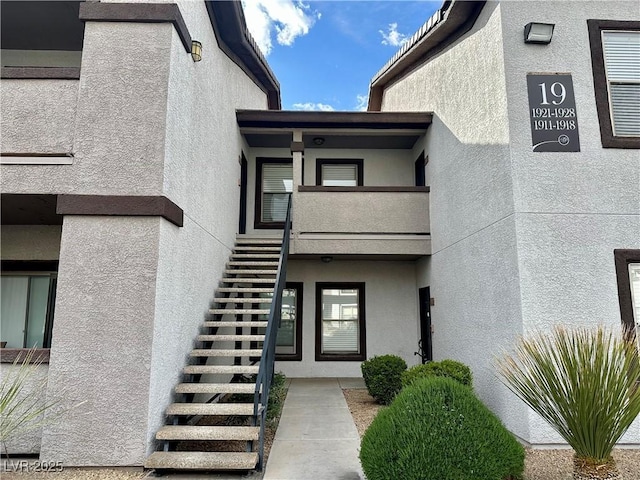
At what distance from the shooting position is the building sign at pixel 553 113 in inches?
227

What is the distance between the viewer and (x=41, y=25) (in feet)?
22.5

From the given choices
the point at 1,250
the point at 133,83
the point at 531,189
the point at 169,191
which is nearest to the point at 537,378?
the point at 531,189

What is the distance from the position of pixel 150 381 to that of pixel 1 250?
437cm

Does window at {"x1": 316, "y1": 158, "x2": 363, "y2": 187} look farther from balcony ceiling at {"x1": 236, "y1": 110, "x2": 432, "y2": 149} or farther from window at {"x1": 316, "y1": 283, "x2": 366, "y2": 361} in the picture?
window at {"x1": 316, "y1": 283, "x2": 366, "y2": 361}

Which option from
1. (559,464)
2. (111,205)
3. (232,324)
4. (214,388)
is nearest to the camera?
(559,464)

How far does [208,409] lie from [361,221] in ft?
18.3

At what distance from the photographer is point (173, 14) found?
5.41 meters

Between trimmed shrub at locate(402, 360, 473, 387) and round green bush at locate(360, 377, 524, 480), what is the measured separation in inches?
91.0

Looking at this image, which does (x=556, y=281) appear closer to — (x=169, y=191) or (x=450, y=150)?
(x=450, y=150)

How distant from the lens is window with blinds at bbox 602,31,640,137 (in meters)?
5.89

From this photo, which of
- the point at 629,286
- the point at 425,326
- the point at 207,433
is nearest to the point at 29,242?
the point at 207,433

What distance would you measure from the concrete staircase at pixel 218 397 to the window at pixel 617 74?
6048 mm

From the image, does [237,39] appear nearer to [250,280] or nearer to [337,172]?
[337,172]

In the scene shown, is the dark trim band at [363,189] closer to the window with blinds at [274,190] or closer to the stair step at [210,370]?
the window with blinds at [274,190]
